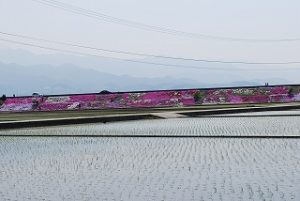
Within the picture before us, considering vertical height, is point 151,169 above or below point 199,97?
below

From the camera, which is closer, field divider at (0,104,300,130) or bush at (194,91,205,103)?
field divider at (0,104,300,130)

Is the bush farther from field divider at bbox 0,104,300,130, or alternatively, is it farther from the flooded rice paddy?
the flooded rice paddy

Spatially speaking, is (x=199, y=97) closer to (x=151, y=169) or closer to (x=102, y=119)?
(x=102, y=119)

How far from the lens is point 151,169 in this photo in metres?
9.16

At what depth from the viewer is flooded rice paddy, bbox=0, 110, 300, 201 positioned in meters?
7.05

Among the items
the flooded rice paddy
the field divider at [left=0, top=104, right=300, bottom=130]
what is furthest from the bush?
the flooded rice paddy

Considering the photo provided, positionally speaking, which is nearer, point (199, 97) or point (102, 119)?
point (102, 119)

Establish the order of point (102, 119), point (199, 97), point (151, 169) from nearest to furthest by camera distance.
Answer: point (151, 169)
point (102, 119)
point (199, 97)

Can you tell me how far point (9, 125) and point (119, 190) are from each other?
14166 mm

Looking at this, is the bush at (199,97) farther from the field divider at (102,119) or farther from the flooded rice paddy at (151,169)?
the flooded rice paddy at (151,169)

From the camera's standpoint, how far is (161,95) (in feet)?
159

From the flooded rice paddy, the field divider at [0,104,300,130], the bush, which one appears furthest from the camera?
the bush

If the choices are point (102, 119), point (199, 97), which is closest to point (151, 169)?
point (102, 119)

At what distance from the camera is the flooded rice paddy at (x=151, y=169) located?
7.05 m
